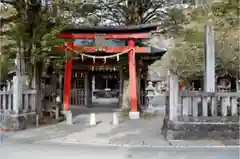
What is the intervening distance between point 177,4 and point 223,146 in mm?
12506

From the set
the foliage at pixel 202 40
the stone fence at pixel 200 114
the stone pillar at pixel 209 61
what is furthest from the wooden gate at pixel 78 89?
the stone fence at pixel 200 114

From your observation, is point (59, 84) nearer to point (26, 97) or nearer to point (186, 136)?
point (26, 97)

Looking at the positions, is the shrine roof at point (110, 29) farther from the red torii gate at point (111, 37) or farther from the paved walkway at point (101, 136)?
the paved walkway at point (101, 136)

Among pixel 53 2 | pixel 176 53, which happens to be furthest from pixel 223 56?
pixel 53 2

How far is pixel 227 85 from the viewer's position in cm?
3178

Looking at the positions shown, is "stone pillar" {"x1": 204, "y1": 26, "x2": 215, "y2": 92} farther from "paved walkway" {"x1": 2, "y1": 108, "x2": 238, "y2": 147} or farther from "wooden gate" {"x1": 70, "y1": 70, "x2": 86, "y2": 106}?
"wooden gate" {"x1": 70, "y1": 70, "x2": 86, "y2": 106}

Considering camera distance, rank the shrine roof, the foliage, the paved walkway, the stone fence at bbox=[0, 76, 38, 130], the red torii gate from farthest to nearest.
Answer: the red torii gate, the shrine roof, the stone fence at bbox=[0, 76, 38, 130], the paved walkway, the foliage

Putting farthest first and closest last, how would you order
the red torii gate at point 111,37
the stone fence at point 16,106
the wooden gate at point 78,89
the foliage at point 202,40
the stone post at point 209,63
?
the wooden gate at point 78,89 → the red torii gate at point 111,37 → the stone fence at point 16,106 → the stone post at point 209,63 → the foliage at point 202,40

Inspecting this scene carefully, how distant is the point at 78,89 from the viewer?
90.7 ft

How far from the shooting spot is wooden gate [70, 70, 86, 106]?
27.5 m

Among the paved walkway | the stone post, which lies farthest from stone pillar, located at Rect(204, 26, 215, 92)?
the paved walkway

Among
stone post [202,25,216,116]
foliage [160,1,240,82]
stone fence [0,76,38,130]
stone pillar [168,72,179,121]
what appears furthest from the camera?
stone fence [0,76,38,130]

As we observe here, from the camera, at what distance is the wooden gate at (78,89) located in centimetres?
2748

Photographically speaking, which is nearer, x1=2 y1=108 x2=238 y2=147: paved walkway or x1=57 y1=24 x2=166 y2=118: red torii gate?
x1=2 y1=108 x2=238 y2=147: paved walkway
